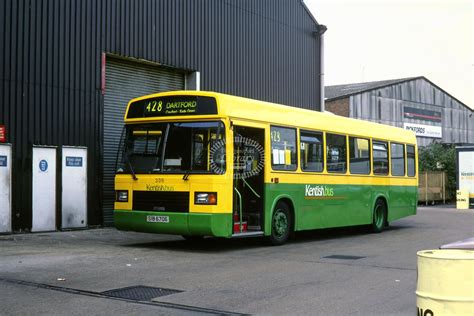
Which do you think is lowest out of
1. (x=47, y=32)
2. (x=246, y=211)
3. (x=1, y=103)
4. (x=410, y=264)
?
(x=410, y=264)

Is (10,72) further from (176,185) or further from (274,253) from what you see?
(274,253)

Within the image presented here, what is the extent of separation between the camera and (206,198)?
11711mm

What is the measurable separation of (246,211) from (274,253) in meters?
1.29

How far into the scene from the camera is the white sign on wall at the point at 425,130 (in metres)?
49.4

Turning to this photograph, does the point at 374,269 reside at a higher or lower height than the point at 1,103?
lower

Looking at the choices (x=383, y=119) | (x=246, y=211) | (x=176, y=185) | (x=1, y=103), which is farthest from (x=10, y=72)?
(x=383, y=119)

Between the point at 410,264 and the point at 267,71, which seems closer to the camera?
the point at 410,264

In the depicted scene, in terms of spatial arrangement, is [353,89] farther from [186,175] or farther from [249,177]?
[186,175]

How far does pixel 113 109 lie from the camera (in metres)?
18.0

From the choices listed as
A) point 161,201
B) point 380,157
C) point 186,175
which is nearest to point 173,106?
point 186,175

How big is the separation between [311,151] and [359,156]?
2.46 meters

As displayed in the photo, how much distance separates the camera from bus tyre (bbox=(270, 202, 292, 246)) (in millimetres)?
13359

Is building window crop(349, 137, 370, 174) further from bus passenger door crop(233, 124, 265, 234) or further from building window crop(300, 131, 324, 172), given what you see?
bus passenger door crop(233, 124, 265, 234)

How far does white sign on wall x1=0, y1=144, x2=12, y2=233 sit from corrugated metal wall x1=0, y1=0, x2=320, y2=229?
0.18 m
